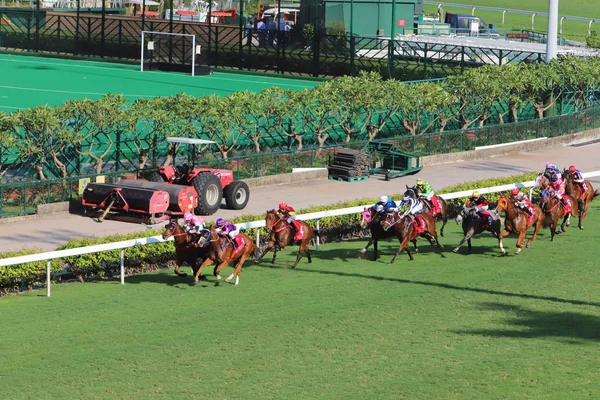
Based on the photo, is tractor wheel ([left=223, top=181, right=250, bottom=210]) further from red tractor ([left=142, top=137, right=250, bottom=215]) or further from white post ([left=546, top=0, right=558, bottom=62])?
white post ([left=546, top=0, right=558, bottom=62])

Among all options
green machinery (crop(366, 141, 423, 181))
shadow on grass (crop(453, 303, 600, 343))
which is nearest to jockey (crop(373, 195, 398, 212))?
shadow on grass (crop(453, 303, 600, 343))

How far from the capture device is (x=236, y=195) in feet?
95.5

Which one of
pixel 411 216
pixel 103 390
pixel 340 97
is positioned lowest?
pixel 103 390

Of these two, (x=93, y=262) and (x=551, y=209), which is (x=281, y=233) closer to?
(x=93, y=262)

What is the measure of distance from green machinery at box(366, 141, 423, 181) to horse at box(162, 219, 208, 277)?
14629 millimetres

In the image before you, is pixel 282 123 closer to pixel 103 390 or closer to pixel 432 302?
pixel 432 302

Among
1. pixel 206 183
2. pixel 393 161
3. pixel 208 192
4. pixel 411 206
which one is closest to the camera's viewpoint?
pixel 411 206

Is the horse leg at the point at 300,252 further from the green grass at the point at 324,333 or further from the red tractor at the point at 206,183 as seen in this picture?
the red tractor at the point at 206,183

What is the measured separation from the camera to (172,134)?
33.1 m

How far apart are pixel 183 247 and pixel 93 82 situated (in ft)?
124

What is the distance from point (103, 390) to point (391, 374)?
393 cm

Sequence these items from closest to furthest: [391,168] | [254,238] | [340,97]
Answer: [254,238] → [391,168] → [340,97]

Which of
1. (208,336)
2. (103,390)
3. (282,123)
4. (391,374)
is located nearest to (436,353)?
(391,374)

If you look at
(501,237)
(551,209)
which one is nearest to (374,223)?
(501,237)
